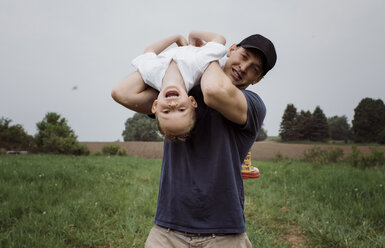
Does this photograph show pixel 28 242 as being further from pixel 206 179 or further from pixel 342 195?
pixel 342 195

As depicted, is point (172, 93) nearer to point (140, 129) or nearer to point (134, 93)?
point (134, 93)

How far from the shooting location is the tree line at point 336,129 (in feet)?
46.5

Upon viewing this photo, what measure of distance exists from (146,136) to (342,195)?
3742 cm

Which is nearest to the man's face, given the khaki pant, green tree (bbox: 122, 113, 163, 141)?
the khaki pant

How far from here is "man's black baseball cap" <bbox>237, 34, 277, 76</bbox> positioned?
1.67m

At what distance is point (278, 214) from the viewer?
508 cm

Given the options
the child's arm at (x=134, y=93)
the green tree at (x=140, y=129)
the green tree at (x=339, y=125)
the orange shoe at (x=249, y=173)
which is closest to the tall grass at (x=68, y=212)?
the orange shoe at (x=249, y=173)

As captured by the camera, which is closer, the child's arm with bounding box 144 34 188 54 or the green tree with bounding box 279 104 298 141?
the child's arm with bounding box 144 34 188 54

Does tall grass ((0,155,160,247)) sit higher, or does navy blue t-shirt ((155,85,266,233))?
navy blue t-shirt ((155,85,266,233))

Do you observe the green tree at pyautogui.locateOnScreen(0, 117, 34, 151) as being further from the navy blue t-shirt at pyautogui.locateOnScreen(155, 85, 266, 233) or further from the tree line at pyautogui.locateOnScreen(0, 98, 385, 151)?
the navy blue t-shirt at pyautogui.locateOnScreen(155, 85, 266, 233)

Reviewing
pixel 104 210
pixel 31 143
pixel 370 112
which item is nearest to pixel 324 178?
pixel 104 210

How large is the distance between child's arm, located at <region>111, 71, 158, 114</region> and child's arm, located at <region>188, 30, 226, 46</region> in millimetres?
527

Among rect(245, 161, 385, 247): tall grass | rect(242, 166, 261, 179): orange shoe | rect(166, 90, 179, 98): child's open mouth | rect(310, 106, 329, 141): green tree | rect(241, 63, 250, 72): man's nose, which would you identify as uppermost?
rect(310, 106, 329, 141): green tree

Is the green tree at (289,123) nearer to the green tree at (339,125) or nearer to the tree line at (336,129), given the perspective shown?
the tree line at (336,129)
